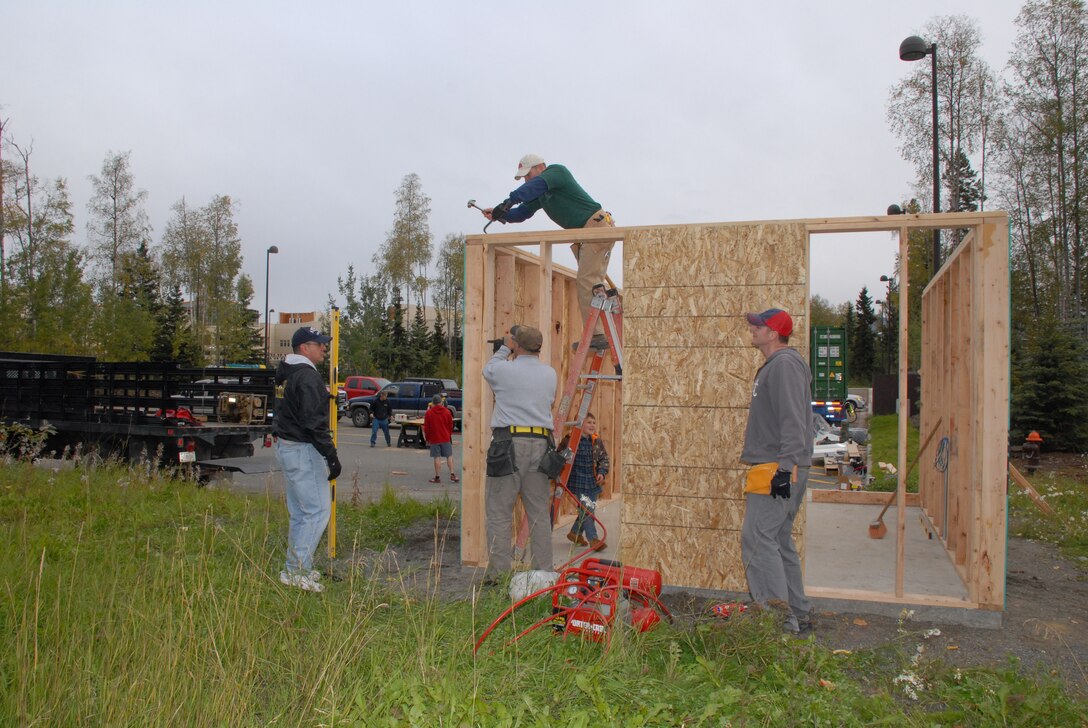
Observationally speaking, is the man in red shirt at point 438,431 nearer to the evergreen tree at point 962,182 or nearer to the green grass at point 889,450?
the green grass at point 889,450

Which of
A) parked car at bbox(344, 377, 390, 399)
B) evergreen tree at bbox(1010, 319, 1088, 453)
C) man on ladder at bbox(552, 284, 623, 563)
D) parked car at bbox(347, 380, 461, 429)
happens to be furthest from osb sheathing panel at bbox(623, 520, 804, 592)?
parked car at bbox(344, 377, 390, 399)

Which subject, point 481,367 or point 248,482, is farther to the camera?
point 248,482

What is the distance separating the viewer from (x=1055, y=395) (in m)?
15.6

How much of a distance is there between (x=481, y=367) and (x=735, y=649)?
135 inches

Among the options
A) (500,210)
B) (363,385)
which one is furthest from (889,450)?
(363,385)

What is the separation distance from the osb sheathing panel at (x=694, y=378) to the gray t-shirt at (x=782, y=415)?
80cm

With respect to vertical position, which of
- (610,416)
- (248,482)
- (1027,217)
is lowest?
(248,482)

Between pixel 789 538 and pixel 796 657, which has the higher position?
pixel 789 538

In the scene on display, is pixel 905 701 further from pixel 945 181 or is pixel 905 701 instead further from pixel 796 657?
pixel 945 181

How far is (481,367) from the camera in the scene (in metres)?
6.61

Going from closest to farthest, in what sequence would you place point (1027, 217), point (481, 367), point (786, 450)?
point (786, 450) → point (481, 367) → point (1027, 217)

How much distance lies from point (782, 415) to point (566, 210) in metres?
2.67

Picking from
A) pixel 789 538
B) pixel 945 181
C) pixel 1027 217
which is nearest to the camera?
pixel 789 538

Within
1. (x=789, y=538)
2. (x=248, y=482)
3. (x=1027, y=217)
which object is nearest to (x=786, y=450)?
(x=789, y=538)
